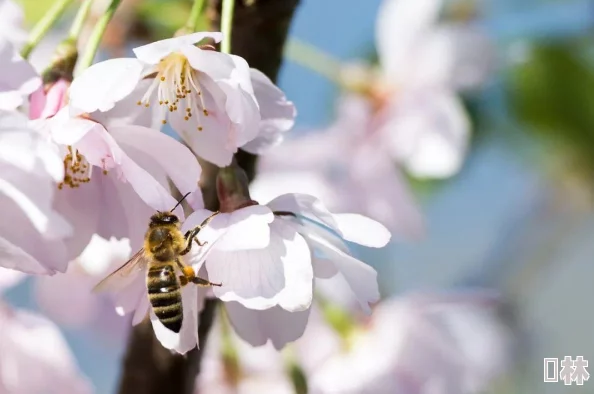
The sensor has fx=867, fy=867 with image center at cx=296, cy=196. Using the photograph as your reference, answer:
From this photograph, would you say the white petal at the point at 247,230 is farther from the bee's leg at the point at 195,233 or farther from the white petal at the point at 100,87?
the white petal at the point at 100,87

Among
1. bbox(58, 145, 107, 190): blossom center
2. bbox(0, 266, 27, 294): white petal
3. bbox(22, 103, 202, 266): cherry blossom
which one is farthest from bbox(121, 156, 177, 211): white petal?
bbox(0, 266, 27, 294): white petal

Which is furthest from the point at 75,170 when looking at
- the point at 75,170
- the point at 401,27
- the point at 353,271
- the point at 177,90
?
the point at 401,27

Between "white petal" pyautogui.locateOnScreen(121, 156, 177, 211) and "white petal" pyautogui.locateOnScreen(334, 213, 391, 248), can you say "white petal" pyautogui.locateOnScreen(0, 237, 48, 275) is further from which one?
"white petal" pyautogui.locateOnScreen(334, 213, 391, 248)

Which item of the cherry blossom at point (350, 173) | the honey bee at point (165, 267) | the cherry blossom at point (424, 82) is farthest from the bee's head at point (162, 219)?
the cherry blossom at point (424, 82)

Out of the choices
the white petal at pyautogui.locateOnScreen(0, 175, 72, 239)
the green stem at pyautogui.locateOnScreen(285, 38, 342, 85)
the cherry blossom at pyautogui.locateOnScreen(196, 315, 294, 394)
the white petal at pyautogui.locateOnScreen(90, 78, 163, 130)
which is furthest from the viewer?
the green stem at pyautogui.locateOnScreen(285, 38, 342, 85)

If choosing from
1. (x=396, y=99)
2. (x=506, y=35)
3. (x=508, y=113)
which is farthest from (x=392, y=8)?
(x=508, y=113)

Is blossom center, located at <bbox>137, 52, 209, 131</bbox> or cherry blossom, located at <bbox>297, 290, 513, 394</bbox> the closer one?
blossom center, located at <bbox>137, 52, 209, 131</bbox>

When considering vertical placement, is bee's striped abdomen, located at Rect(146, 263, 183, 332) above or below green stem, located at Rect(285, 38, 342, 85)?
below
